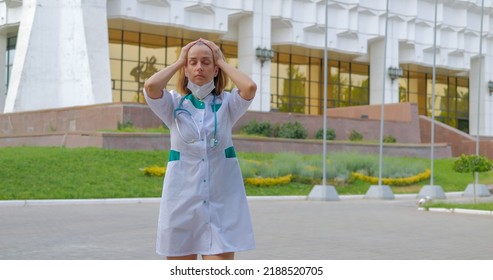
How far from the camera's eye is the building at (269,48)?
3859 centimetres

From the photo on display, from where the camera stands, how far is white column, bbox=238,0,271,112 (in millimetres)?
46438

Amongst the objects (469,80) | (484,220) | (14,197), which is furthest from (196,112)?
(469,80)

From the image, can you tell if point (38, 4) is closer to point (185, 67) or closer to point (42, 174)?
point (42, 174)

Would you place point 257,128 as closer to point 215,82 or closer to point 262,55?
point 262,55

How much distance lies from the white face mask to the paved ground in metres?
5.63

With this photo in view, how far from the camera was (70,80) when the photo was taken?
38562mm

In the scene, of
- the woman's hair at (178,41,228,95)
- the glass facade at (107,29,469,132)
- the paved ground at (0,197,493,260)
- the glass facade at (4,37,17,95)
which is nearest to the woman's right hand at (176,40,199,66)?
the woman's hair at (178,41,228,95)

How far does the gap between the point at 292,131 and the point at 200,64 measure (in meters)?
32.0

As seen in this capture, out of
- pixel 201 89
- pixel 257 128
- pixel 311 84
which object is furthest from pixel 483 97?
pixel 201 89

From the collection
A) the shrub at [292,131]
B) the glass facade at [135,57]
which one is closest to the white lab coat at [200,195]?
the shrub at [292,131]

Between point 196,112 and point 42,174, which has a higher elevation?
point 196,112

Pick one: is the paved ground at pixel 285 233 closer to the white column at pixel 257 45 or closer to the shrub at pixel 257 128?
the shrub at pixel 257 128

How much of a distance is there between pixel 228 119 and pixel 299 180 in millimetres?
24454

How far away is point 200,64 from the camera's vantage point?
436 centimetres
